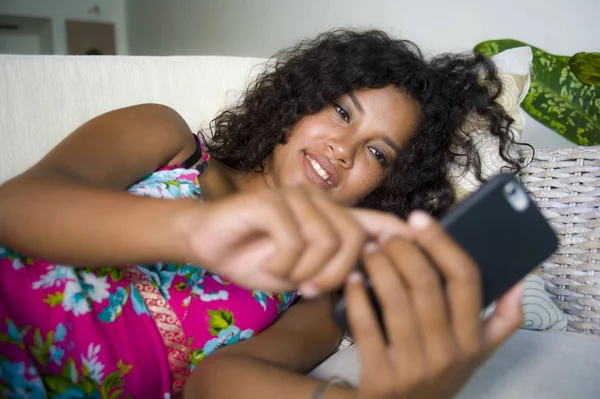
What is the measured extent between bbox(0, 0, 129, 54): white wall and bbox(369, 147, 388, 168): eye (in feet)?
10.8

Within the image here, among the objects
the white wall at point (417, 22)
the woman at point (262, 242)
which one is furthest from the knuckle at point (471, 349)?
the white wall at point (417, 22)

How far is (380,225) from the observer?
36cm

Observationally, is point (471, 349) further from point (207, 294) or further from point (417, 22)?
point (417, 22)

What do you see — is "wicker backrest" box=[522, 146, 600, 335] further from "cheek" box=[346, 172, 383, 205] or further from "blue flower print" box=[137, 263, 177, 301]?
"blue flower print" box=[137, 263, 177, 301]

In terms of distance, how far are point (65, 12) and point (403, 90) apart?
3.46 m

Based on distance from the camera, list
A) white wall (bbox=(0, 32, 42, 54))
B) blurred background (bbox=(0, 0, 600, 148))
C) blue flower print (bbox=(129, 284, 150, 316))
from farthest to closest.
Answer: white wall (bbox=(0, 32, 42, 54)), blurred background (bbox=(0, 0, 600, 148)), blue flower print (bbox=(129, 284, 150, 316))

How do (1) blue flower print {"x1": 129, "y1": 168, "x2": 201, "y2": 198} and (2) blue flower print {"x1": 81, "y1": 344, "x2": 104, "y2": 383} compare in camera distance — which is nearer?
(2) blue flower print {"x1": 81, "y1": 344, "x2": 104, "y2": 383}

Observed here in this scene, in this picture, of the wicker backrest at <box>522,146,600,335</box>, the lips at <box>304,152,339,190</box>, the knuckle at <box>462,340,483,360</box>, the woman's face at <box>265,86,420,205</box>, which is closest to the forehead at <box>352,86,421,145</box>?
the woman's face at <box>265,86,420,205</box>

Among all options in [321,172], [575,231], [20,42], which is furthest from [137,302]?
[20,42]

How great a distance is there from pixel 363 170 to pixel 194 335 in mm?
424

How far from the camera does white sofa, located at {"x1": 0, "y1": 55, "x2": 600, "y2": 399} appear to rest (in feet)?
2.15

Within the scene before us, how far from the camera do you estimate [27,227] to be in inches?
18.8

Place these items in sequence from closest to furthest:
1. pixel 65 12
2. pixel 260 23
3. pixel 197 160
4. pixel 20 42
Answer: pixel 197 160 < pixel 260 23 < pixel 65 12 < pixel 20 42

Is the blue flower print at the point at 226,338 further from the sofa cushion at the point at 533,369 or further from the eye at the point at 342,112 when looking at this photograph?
the eye at the point at 342,112
